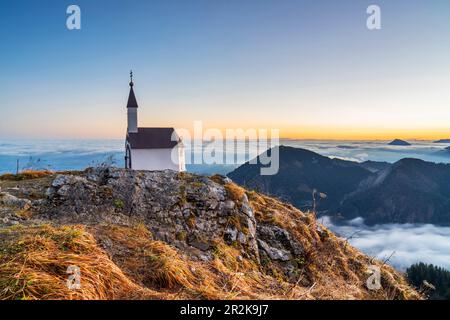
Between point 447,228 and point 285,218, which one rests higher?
point 285,218

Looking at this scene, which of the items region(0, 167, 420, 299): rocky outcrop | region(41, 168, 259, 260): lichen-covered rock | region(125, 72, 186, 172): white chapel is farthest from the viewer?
region(125, 72, 186, 172): white chapel

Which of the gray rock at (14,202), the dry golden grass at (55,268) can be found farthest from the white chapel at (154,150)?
the dry golden grass at (55,268)

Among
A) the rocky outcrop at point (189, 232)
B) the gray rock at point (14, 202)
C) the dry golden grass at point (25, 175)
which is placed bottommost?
the rocky outcrop at point (189, 232)

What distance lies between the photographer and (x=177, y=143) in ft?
109

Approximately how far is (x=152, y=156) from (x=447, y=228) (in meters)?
234

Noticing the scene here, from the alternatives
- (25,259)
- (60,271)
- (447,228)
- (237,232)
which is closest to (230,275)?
(60,271)

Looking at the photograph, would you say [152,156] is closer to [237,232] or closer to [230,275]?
[237,232]

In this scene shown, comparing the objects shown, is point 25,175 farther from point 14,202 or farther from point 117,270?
point 117,270

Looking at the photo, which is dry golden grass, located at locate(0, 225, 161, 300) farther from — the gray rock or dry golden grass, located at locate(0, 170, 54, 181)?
dry golden grass, located at locate(0, 170, 54, 181)

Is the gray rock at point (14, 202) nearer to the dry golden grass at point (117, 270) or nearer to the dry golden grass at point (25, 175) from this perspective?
the dry golden grass at point (117, 270)

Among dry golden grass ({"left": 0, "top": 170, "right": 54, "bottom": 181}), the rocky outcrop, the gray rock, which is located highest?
dry golden grass ({"left": 0, "top": 170, "right": 54, "bottom": 181})

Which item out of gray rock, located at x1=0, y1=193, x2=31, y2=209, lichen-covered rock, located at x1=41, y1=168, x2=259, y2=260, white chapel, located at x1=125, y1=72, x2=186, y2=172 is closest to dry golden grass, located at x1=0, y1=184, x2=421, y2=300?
gray rock, located at x1=0, y1=193, x2=31, y2=209

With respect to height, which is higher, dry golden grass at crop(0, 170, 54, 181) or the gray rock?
dry golden grass at crop(0, 170, 54, 181)


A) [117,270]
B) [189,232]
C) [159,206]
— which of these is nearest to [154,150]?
[159,206]
